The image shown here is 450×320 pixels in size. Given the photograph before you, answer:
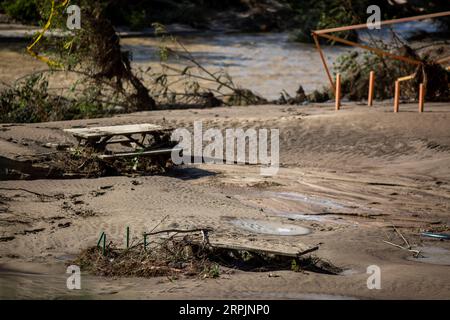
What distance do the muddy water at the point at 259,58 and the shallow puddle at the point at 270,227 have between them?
10.3 meters

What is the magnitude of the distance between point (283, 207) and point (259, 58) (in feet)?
50.7

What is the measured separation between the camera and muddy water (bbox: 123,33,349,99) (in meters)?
22.9

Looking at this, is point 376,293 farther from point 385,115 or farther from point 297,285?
point 385,115

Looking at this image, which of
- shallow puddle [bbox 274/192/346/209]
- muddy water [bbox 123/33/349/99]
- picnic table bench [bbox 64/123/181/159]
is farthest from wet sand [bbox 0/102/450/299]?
→ muddy water [bbox 123/33/349/99]

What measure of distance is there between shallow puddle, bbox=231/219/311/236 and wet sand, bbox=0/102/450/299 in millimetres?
48

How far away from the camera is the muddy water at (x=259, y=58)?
22.9 meters

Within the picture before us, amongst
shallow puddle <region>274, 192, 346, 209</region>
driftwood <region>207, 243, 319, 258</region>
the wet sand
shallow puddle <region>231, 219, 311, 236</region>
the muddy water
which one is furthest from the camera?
the muddy water

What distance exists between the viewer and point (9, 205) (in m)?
11.3

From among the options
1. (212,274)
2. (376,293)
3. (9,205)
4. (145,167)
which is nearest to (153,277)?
(212,274)

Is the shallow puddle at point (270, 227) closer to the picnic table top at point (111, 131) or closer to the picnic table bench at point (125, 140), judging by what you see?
the picnic table bench at point (125, 140)

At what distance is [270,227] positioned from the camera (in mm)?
10680

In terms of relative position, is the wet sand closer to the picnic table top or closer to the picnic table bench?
the picnic table bench

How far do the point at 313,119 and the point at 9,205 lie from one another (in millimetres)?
6675
